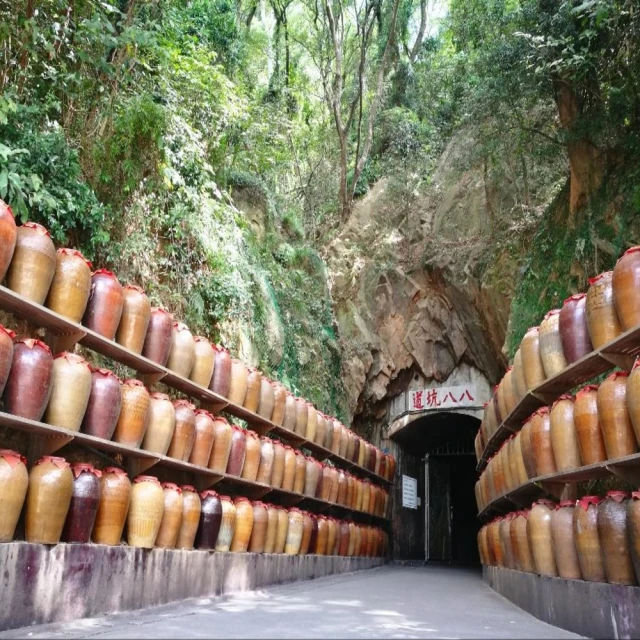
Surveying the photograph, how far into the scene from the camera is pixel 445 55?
41.1ft

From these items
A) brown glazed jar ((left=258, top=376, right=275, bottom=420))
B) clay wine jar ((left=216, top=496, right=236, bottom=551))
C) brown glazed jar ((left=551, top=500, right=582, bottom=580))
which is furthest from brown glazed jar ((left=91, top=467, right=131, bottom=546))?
brown glazed jar ((left=551, top=500, right=582, bottom=580))

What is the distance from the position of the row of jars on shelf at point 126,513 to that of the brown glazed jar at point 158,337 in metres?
0.73

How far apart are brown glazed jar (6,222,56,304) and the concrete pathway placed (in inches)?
54.3

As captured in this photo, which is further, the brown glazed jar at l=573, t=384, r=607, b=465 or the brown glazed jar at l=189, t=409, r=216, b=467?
the brown glazed jar at l=189, t=409, r=216, b=467

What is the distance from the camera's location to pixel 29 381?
8.38ft

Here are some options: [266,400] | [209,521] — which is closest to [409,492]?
[266,400]

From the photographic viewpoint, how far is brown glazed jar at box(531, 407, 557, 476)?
3.18 meters

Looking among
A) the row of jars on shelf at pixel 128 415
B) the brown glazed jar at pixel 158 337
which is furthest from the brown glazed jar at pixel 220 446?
the brown glazed jar at pixel 158 337

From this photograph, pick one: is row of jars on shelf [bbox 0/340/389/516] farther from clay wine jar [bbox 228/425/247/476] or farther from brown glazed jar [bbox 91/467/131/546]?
brown glazed jar [bbox 91/467/131/546]

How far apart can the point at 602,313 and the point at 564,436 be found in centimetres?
64

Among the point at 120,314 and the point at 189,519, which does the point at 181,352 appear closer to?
the point at 120,314

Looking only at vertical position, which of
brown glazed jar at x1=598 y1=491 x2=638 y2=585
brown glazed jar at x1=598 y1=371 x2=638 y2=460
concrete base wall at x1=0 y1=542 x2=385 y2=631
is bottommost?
concrete base wall at x1=0 y1=542 x2=385 y2=631

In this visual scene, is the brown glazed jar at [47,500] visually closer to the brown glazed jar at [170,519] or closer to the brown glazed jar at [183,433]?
the brown glazed jar at [170,519]

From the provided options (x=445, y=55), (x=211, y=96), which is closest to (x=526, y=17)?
(x=211, y=96)
